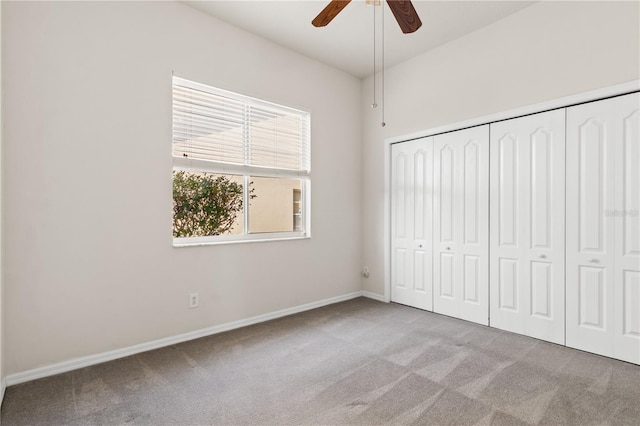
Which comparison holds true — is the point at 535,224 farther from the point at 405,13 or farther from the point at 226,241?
the point at 226,241

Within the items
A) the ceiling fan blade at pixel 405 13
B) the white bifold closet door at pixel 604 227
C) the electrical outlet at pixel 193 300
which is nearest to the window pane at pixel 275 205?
the electrical outlet at pixel 193 300

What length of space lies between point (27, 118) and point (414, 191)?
11.8 feet

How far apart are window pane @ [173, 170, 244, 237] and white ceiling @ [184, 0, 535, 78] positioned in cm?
152

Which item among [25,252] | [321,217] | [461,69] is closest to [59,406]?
[25,252]

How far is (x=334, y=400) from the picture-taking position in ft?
6.73

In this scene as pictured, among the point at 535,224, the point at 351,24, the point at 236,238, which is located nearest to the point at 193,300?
the point at 236,238

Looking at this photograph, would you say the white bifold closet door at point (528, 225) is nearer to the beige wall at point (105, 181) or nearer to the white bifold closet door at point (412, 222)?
the white bifold closet door at point (412, 222)

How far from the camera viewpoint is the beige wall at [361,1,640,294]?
2604 mm

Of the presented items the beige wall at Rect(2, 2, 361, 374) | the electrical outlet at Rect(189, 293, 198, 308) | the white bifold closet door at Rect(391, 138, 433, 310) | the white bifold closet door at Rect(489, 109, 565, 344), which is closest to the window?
the beige wall at Rect(2, 2, 361, 374)

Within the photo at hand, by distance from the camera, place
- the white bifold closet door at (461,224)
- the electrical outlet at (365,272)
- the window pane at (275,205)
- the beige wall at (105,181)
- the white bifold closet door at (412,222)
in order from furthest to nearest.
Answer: the electrical outlet at (365,272), the white bifold closet door at (412,222), the window pane at (275,205), the white bifold closet door at (461,224), the beige wall at (105,181)

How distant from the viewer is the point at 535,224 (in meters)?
3.01

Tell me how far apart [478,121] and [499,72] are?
479 mm

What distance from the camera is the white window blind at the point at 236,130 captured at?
3065 mm

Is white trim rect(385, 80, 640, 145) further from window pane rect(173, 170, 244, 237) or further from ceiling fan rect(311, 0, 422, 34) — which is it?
window pane rect(173, 170, 244, 237)
